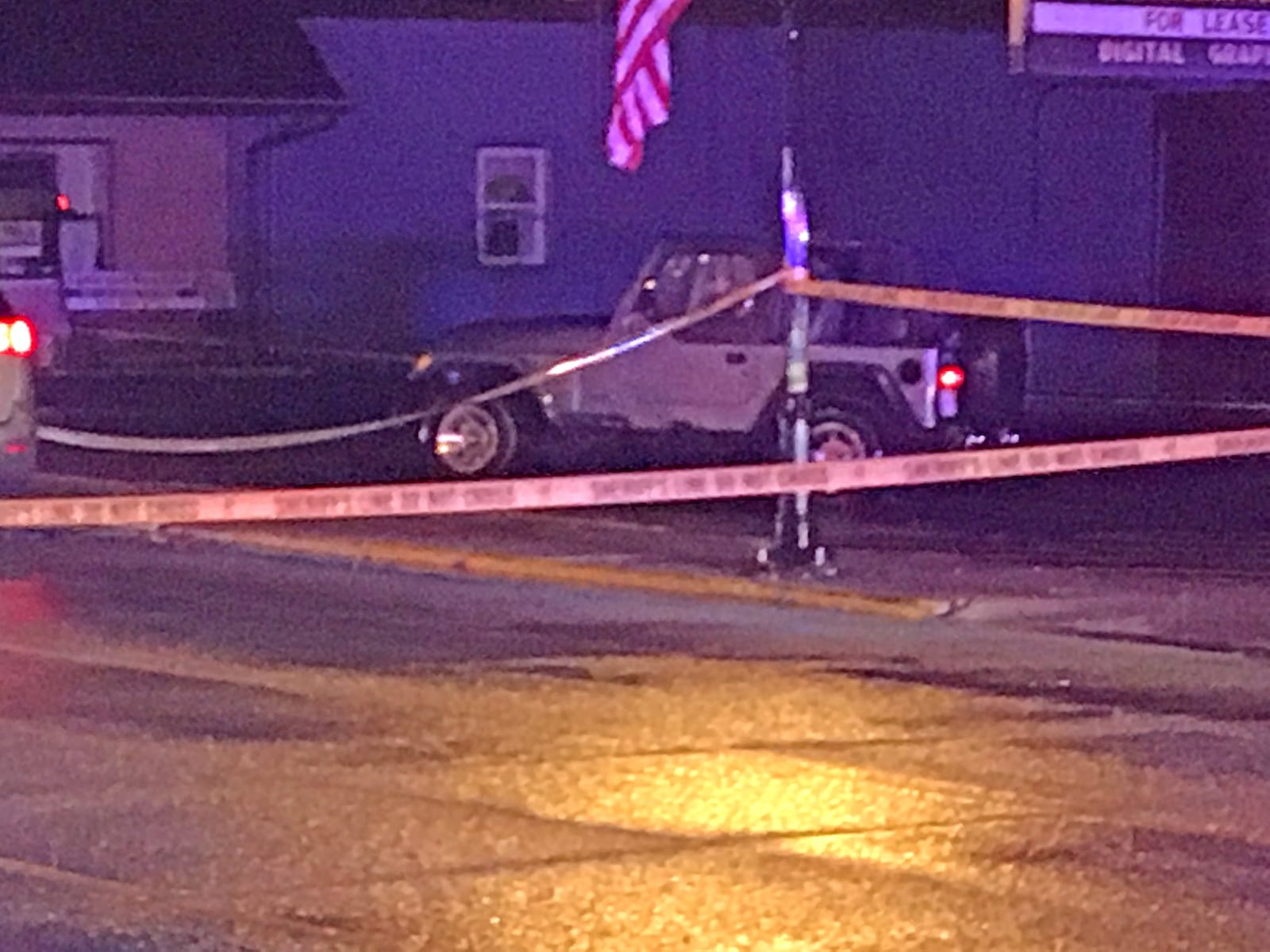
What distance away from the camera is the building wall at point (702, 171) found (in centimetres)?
3156

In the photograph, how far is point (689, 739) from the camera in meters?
10.3

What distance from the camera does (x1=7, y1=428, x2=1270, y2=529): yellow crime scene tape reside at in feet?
44.6

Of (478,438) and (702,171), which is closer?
(478,438)

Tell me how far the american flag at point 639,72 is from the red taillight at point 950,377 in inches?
126

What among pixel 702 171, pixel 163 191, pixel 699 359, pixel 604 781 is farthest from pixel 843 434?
pixel 163 191

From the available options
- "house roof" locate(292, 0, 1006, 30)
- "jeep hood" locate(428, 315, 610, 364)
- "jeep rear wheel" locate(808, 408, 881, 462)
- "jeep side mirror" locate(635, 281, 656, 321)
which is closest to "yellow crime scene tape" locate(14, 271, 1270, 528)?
"jeep rear wheel" locate(808, 408, 881, 462)

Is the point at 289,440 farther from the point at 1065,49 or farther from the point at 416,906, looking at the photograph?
the point at 416,906

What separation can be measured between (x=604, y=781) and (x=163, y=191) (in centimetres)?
2378

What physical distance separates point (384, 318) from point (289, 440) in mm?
15406

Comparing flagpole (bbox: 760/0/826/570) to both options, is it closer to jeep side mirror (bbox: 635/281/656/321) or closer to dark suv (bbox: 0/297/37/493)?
dark suv (bbox: 0/297/37/493)

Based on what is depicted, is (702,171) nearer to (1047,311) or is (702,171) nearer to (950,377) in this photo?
(950,377)

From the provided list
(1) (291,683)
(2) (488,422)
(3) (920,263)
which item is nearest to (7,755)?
(1) (291,683)

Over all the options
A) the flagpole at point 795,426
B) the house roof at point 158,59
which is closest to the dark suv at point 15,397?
the flagpole at point 795,426

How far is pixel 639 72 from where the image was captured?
21.4m
